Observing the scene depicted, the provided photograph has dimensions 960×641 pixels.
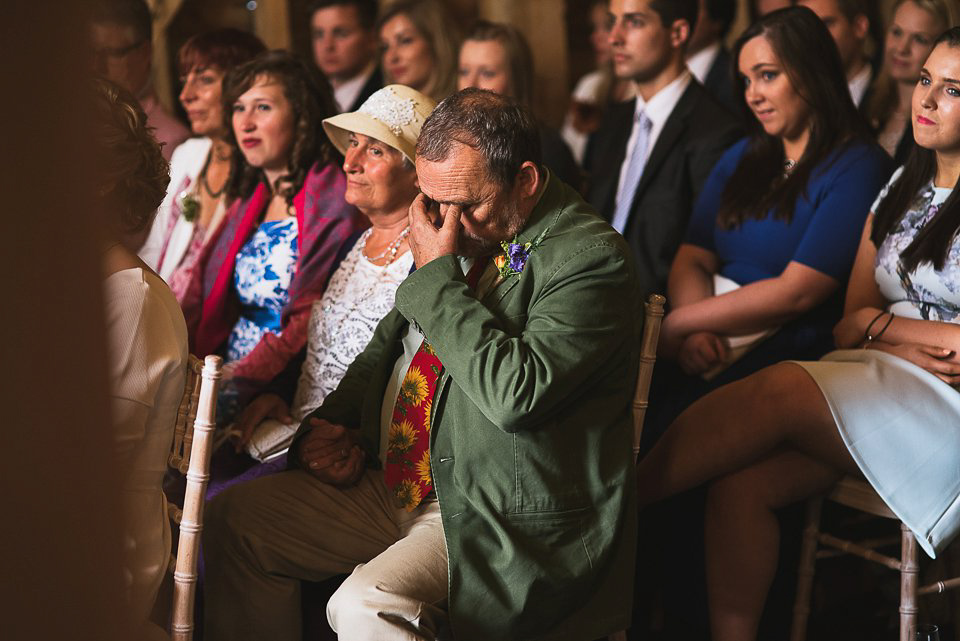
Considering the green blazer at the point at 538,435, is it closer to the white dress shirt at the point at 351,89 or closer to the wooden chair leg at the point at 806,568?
the wooden chair leg at the point at 806,568

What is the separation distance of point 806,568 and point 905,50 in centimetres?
196

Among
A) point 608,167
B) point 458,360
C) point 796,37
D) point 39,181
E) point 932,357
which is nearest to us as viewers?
point 39,181

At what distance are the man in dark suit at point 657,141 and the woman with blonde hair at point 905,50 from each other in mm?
606

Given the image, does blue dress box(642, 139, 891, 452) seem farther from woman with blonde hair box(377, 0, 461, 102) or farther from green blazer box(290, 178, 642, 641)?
woman with blonde hair box(377, 0, 461, 102)

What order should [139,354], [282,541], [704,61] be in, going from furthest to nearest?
[704,61], [282,541], [139,354]

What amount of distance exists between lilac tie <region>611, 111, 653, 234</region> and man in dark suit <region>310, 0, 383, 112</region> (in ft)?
4.83

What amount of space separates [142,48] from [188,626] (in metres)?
2.58

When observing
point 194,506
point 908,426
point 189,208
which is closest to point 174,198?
point 189,208

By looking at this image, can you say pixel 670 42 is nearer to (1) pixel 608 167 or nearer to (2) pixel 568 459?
(1) pixel 608 167

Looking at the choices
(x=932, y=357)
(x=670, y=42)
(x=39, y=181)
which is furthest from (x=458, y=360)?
(x=670, y=42)

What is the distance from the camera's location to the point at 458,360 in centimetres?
196

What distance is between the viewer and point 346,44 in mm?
4898

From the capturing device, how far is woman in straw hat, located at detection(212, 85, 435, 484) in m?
2.62

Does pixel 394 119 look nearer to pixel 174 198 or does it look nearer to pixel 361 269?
pixel 361 269
